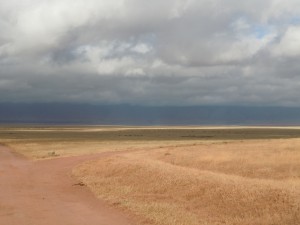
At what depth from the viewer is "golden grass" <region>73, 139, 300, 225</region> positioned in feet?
59.5

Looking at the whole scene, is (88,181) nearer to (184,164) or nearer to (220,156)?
(184,164)

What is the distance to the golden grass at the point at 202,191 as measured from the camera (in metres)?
18.1

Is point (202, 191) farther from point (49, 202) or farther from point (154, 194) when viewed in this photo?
point (49, 202)

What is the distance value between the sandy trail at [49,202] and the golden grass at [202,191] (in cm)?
106

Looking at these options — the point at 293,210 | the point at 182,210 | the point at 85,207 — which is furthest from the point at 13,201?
the point at 293,210

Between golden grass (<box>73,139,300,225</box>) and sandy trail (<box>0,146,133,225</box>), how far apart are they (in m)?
1.06

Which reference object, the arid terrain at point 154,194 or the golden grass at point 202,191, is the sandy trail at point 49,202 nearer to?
the arid terrain at point 154,194

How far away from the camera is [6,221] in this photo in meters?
17.9

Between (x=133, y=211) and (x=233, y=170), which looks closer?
(x=133, y=211)

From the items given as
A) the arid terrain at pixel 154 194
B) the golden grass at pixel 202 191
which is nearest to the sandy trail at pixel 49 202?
the arid terrain at pixel 154 194

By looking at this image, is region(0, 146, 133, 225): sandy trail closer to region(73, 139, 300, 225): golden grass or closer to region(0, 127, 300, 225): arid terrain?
region(0, 127, 300, 225): arid terrain

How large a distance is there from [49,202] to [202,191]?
718 centimetres

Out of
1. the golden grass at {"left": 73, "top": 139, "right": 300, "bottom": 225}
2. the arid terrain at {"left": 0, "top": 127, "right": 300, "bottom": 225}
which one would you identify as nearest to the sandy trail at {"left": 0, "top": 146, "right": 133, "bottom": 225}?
the arid terrain at {"left": 0, "top": 127, "right": 300, "bottom": 225}

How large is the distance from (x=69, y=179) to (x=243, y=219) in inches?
657
